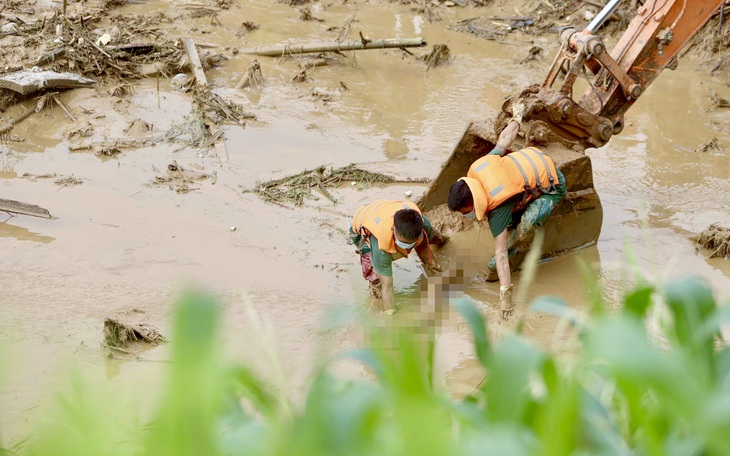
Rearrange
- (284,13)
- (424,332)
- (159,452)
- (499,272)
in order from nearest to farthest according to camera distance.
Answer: (159,452), (424,332), (499,272), (284,13)

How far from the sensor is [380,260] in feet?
17.9

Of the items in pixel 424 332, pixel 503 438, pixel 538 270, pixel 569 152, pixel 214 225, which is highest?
pixel 503 438

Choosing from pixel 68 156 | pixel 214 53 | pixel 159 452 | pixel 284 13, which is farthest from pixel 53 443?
pixel 284 13

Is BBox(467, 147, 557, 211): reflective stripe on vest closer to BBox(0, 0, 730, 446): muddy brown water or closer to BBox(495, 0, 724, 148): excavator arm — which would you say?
BBox(495, 0, 724, 148): excavator arm

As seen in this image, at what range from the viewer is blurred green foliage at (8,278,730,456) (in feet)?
2.81

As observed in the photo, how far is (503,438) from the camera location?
0.93 meters

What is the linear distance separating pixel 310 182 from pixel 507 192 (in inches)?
95.5

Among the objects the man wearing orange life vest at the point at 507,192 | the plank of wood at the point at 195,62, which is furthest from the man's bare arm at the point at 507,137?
the plank of wood at the point at 195,62

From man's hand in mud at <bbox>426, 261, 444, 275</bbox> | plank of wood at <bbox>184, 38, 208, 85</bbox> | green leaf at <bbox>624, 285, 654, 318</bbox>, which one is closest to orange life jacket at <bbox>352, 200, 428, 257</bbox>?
man's hand in mud at <bbox>426, 261, 444, 275</bbox>

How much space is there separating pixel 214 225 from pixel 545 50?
597cm

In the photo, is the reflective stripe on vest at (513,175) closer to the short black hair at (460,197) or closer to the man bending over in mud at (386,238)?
the short black hair at (460,197)

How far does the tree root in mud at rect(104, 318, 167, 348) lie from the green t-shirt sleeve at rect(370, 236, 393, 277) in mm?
1518

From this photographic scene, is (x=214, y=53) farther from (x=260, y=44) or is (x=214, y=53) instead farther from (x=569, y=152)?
(x=569, y=152)

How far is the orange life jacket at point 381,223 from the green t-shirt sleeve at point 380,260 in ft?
0.17
